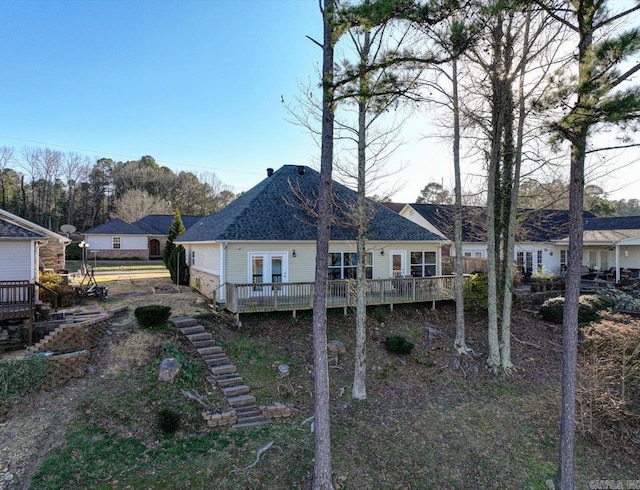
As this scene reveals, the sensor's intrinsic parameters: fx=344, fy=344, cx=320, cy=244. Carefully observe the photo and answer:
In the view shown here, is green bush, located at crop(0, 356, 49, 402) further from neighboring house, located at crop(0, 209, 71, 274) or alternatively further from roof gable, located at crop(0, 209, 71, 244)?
roof gable, located at crop(0, 209, 71, 244)

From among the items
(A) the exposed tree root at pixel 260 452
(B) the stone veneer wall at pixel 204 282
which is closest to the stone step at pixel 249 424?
(A) the exposed tree root at pixel 260 452

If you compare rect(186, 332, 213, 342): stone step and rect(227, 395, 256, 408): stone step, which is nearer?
rect(227, 395, 256, 408): stone step

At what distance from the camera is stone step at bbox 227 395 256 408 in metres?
8.25

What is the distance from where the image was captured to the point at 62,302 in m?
13.3

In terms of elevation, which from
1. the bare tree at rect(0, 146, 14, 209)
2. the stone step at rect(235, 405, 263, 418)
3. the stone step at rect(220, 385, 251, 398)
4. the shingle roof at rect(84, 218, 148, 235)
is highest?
the bare tree at rect(0, 146, 14, 209)

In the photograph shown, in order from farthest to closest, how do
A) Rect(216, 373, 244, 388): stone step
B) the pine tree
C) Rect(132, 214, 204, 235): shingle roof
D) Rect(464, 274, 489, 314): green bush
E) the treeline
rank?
1. the treeline
2. Rect(132, 214, 204, 235): shingle roof
3. the pine tree
4. Rect(464, 274, 489, 314): green bush
5. Rect(216, 373, 244, 388): stone step

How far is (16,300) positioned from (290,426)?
31.2ft

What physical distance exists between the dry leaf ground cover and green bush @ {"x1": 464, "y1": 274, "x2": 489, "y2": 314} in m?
3.21

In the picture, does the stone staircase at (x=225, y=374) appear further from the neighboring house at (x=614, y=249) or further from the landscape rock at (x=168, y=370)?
the neighboring house at (x=614, y=249)

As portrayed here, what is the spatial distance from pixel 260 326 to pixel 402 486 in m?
7.00

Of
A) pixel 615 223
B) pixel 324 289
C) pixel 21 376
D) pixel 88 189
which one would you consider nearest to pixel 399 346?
pixel 324 289

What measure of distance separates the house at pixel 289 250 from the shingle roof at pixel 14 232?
5959 millimetres

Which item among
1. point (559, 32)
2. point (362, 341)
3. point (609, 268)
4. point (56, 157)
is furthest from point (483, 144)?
point (56, 157)

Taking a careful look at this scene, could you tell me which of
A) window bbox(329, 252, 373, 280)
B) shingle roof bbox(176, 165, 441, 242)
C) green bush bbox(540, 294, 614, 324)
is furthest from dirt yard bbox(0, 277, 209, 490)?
green bush bbox(540, 294, 614, 324)
